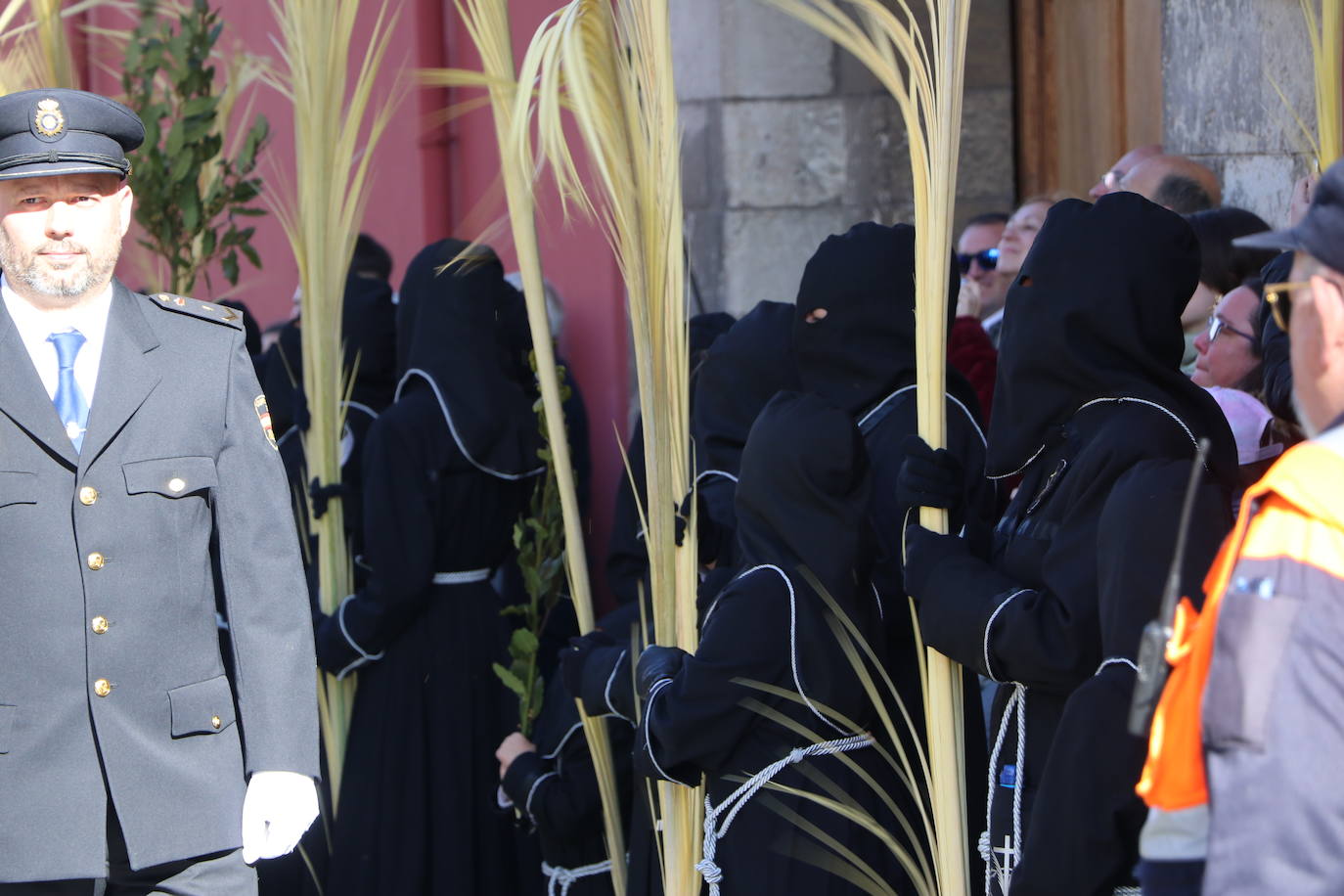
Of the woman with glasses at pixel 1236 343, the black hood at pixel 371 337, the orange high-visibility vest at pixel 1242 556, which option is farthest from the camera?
the black hood at pixel 371 337

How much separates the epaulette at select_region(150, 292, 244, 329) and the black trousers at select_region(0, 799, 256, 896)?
0.72m

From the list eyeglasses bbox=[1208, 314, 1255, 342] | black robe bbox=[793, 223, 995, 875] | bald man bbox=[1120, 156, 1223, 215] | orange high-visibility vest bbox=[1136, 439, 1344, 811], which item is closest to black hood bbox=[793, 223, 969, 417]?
black robe bbox=[793, 223, 995, 875]

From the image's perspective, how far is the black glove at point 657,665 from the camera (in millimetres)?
2906

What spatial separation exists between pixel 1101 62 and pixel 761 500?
2.52 meters

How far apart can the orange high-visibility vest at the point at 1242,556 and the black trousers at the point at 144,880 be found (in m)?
1.43

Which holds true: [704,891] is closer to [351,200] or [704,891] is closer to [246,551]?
[246,551]

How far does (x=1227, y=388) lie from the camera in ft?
10.4

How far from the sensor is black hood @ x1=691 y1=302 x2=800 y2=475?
348 cm

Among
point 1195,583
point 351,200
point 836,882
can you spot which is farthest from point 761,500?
point 351,200

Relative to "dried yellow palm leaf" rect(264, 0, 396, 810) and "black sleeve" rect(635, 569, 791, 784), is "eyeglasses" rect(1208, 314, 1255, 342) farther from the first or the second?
"dried yellow palm leaf" rect(264, 0, 396, 810)

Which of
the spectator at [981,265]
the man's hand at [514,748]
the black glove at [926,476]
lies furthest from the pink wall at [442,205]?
the black glove at [926,476]

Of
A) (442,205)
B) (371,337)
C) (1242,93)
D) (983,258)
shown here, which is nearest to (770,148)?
(983,258)

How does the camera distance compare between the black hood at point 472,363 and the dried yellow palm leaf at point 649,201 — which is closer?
the dried yellow palm leaf at point 649,201

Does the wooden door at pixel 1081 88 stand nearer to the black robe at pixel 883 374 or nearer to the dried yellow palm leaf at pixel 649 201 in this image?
the black robe at pixel 883 374
